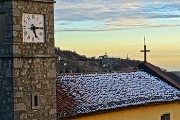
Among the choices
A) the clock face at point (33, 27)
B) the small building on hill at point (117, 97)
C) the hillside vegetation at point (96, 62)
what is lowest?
the small building on hill at point (117, 97)

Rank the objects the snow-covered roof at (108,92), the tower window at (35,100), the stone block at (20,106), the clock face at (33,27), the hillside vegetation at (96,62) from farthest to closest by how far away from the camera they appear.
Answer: the hillside vegetation at (96,62) → the snow-covered roof at (108,92) → the tower window at (35,100) → the clock face at (33,27) → the stone block at (20,106)

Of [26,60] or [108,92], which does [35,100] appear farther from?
[108,92]

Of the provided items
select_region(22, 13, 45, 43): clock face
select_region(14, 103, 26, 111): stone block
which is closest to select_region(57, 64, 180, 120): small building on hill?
select_region(14, 103, 26, 111): stone block

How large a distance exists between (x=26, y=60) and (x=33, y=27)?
1150mm

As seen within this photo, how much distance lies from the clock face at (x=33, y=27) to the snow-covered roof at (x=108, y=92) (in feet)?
9.95

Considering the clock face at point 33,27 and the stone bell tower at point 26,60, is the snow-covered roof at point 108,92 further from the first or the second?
the clock face at point 33,27

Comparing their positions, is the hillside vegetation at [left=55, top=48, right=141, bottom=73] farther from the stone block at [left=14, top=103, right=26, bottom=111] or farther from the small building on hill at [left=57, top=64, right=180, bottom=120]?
the stone block at [left=14, top=103, right=26, bottom=111]

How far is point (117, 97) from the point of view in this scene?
2059 cm

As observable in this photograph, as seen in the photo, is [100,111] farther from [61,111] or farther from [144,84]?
[144,84]

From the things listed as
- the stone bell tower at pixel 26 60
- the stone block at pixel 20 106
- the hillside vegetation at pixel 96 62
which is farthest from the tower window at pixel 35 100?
the hillside vegetation at pixel 96 62

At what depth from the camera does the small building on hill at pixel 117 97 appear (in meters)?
18.3

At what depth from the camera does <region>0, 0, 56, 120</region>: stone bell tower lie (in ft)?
49.5

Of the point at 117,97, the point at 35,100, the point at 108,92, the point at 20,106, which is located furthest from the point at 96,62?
the point at 20,106

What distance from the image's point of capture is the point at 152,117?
22.5 meters
